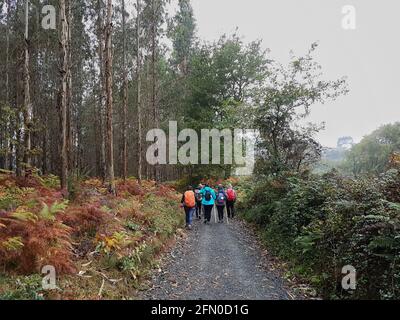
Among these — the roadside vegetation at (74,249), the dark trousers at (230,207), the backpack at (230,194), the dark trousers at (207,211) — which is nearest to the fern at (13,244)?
the roadside vegetation at (74,249)

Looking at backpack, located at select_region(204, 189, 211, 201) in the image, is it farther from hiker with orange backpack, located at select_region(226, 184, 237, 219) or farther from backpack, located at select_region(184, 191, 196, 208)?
hiker with orange backpack, located at select_region(226, 184, 237, 219)

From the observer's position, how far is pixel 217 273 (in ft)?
29.1

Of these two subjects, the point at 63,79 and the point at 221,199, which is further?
the point at 221,199

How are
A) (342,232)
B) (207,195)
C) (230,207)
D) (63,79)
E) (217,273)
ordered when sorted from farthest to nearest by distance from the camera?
(230,207)
(207,195)
(63,79)
(217,273)
(342,232)

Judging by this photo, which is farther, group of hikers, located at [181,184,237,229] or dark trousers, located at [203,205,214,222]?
dark trousers, located at [203,205,214,222]

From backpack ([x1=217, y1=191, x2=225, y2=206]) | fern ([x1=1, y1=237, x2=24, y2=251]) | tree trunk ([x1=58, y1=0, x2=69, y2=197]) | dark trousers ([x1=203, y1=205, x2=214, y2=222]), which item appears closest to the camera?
fern ([x1=1, y1=237, x2=24, y2=251])

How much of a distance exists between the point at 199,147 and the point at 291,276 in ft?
75.9

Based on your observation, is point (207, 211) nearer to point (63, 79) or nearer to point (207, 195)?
point (207, 195)

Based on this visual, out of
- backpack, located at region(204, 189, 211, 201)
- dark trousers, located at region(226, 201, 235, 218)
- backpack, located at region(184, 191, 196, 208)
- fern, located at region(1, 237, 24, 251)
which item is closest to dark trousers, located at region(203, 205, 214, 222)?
backpack, located at region(204, 189, 211, 201)

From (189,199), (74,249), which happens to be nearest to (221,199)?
(189,199)

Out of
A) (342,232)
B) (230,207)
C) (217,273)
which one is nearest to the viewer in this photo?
(342,232)

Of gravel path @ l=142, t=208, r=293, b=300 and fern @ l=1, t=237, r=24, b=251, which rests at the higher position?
fern @ l=1, t=237, r=24, b=251

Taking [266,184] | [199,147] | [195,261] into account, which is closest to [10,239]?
[195,261]

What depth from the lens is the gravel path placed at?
293 inches
